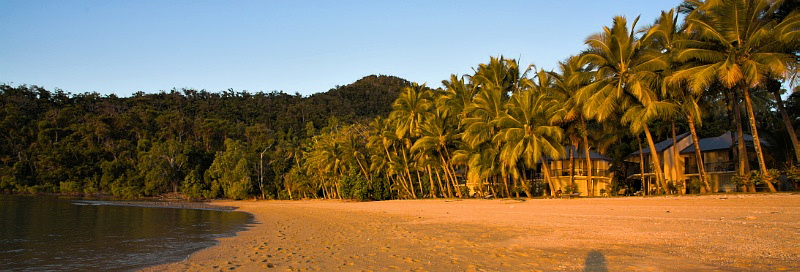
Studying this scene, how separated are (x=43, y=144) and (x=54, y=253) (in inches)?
2819

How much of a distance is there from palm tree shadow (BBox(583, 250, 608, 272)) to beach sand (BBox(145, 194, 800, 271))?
16mm

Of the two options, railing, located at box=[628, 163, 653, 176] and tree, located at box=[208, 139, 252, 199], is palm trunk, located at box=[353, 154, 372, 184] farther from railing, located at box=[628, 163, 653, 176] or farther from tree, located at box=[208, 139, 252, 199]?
railing, located at box=[628, 163, 653, 176]

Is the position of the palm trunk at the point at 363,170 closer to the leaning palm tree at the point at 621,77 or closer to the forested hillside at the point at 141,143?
the forested hillside at the point at 141,143

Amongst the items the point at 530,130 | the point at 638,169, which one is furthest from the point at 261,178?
the point at 638,169

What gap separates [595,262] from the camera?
8281 millimetres

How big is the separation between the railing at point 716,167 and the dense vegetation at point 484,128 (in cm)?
126

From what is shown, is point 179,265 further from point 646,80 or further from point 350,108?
point 350,108

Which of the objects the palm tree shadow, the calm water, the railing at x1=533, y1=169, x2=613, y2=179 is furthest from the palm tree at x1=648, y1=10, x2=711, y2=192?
the calm water

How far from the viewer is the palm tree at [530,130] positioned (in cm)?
2741

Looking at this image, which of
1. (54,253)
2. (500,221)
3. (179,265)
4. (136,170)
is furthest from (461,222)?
(136,170)

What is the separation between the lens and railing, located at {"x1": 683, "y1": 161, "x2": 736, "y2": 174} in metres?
29.6

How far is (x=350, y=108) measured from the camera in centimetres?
10306

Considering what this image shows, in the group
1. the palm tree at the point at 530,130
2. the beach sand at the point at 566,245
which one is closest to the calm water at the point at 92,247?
the beach sand at the point at 566,245

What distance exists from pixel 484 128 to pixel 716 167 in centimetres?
1454
